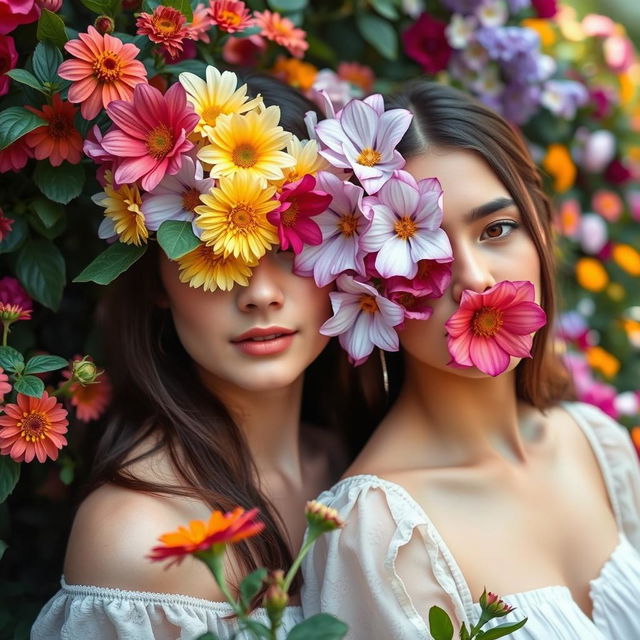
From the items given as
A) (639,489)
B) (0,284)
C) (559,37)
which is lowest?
(639,489)

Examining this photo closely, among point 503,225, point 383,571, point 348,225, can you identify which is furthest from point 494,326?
point 383,571

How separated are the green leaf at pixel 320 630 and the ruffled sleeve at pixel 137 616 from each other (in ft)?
1.38

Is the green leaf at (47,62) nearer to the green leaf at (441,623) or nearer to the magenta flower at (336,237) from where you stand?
the magenta flower at (336,237)

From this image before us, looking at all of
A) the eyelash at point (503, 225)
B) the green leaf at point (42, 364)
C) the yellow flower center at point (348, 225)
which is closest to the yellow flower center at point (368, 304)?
the yellow flower center at point (348, 225)

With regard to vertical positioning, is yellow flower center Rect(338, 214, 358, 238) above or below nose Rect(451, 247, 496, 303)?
above

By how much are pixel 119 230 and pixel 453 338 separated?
1.76ft

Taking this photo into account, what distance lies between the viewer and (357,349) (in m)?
1.42

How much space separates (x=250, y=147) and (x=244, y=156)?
0.02m

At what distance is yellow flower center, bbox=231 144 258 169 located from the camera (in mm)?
1292

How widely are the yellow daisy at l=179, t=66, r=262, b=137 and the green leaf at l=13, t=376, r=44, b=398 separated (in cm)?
44

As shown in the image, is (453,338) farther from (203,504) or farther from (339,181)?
(203,504)

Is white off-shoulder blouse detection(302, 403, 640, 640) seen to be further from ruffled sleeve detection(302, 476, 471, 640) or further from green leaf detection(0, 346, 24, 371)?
green leaf detection(0, 346, 24, 371)

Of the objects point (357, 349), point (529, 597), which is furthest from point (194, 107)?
point (529, 597)

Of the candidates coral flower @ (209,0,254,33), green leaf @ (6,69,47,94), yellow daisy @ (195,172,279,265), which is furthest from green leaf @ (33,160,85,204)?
coral flower @ (209,0,254,33)
